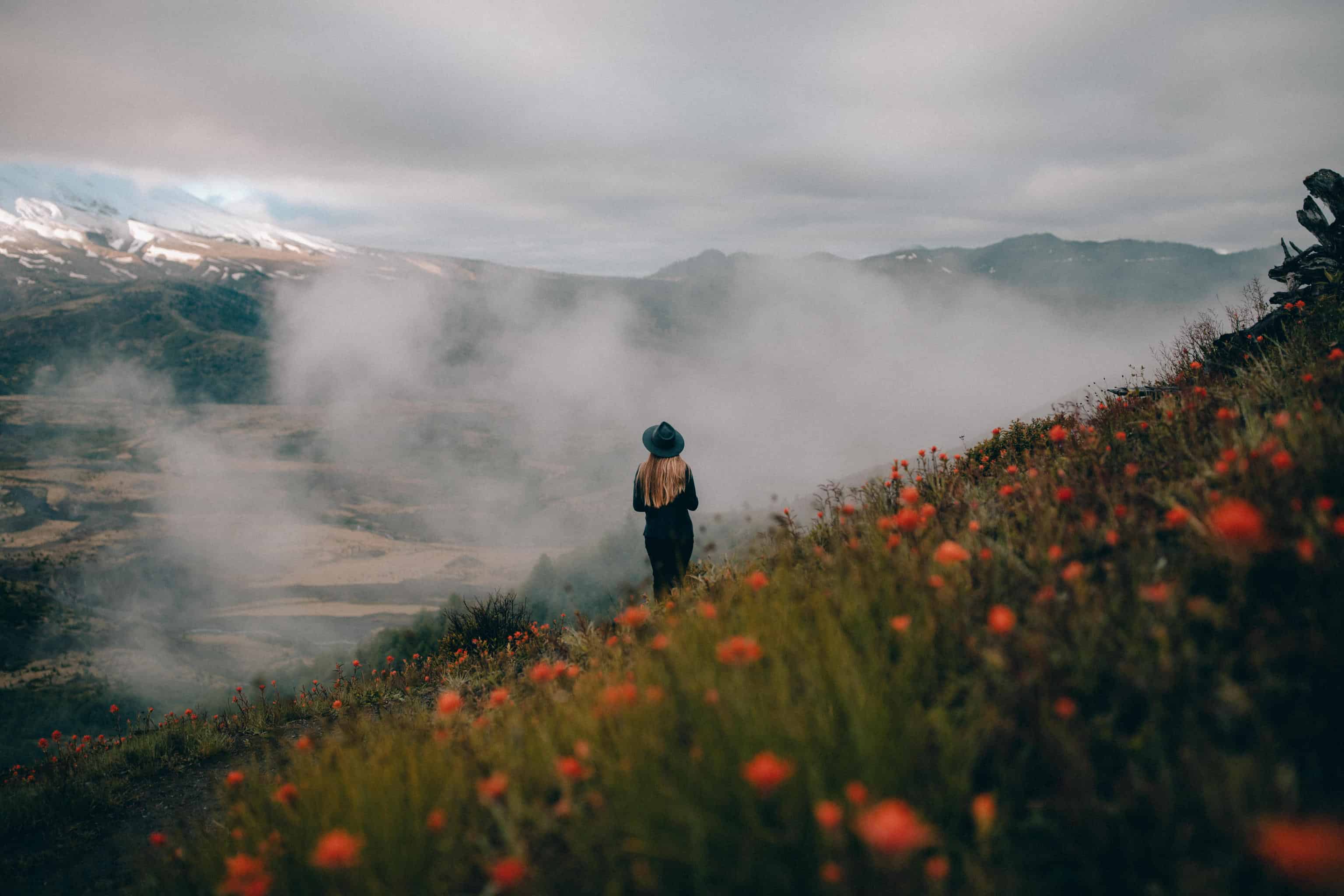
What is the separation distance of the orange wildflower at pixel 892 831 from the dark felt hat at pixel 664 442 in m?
5.80

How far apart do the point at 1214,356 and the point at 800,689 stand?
647 cm

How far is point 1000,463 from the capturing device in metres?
5.29

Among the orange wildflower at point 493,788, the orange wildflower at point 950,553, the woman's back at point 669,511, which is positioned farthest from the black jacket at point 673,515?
the orange wildflower at point 493,788

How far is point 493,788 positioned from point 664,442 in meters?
5.50

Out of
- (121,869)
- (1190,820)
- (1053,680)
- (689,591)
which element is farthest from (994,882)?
(121,869)

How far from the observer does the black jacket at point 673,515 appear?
6.94 metres

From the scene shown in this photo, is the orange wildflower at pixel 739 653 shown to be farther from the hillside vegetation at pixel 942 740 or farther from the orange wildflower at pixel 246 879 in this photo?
the orange wildflower at pixel 246 879

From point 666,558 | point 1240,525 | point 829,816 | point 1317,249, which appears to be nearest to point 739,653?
point 829,816

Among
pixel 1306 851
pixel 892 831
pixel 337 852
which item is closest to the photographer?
pixel 1306 851

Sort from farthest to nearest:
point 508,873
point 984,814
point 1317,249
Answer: point 1317,249, point 508,873, point 984,814

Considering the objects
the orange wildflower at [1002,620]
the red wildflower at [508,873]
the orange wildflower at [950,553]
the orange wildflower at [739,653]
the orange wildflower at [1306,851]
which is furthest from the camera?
the orange wildflower at [950,553]

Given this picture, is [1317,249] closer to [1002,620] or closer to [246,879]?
[1002,620]

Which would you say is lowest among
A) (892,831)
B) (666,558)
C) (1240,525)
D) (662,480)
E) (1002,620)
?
(666,558)

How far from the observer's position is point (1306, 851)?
3.53ft
